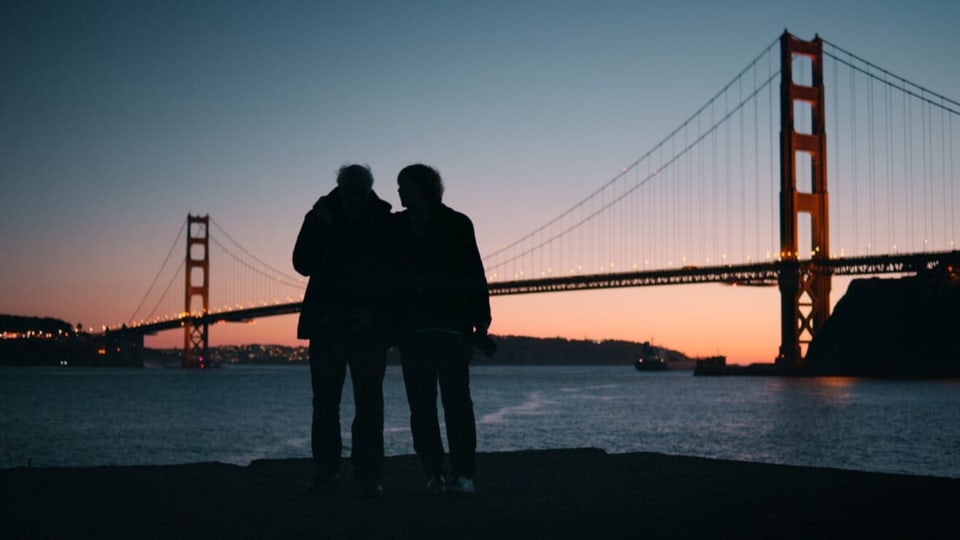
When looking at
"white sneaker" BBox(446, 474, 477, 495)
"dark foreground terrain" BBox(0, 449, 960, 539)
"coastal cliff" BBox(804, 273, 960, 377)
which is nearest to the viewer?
"dark foreground terrain" BBox(0, 449, 960, 539)

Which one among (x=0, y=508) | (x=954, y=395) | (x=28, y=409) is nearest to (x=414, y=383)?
(x=0, y=508)

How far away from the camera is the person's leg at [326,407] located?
176 inches

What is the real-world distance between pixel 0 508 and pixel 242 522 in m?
0.94

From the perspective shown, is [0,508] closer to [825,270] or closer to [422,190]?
[422,190]

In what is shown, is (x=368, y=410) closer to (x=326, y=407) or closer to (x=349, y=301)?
(x=326, y=407)

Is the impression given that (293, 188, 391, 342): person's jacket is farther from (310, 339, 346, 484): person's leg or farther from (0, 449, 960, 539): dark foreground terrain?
(0, 449, 960, 539): dark foreground terrain

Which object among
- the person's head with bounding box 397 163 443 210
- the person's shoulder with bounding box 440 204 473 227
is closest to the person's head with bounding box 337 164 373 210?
the person's head with bounding box 397 163 443 210

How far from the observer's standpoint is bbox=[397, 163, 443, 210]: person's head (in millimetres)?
4465

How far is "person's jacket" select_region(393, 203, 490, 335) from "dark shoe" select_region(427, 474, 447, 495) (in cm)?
56

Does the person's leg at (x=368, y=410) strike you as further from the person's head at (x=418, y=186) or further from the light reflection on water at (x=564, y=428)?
the light reflection on water at (x=564, y=428)

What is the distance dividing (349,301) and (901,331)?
2984 inches

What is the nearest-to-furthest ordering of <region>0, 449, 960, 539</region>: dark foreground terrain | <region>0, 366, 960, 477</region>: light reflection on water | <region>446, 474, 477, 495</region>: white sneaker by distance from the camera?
<region>0, 449, 960, 539</region>: dark foreground terrain < <region>446, 474, 477, 495</region>: white sneaker < <region>0, 366, 960, 477</region>: light reflection on water

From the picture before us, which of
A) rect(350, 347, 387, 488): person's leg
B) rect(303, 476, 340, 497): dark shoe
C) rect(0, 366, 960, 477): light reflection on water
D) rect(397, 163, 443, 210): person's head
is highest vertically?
rect(397, 163, 443, 210): person's head

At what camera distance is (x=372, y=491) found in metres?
4.29
